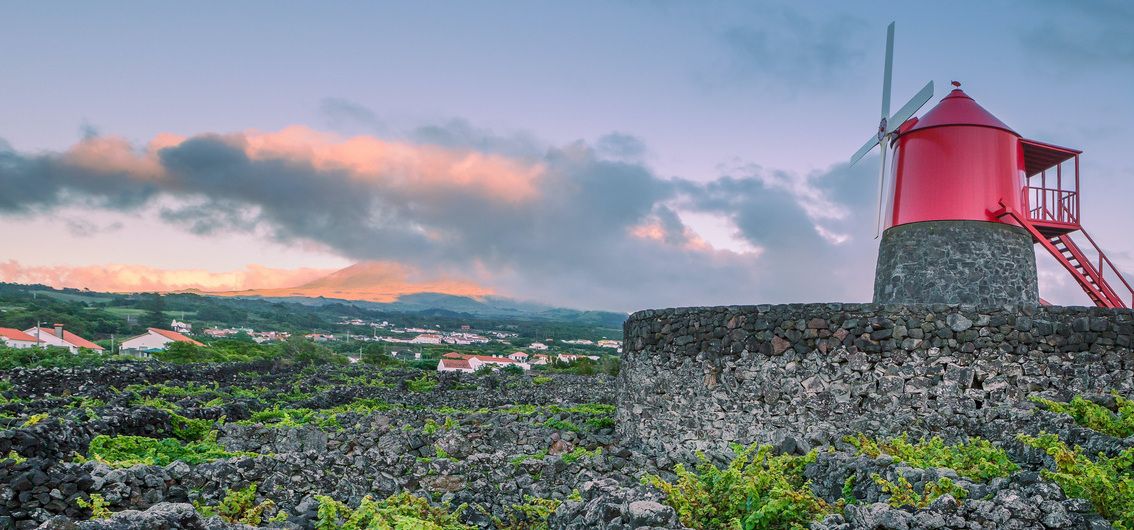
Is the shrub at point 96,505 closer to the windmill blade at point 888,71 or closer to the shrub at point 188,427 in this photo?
the shrub at point 188,427


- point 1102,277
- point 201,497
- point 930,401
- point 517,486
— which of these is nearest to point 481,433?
point 517,486

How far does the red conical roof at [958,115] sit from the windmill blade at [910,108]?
0.41 metres

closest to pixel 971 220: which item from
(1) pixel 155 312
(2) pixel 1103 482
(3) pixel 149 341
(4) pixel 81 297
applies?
(2) pixel 1103 482

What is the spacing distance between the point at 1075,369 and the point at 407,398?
19195mm

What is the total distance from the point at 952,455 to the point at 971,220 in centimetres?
922

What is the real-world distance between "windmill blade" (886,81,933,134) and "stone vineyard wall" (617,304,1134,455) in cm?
808

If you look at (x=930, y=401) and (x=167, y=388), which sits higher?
(x=930, y=401)

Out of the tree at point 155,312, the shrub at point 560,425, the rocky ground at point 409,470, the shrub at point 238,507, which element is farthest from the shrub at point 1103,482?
the tree at point 155,312

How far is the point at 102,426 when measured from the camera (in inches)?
566

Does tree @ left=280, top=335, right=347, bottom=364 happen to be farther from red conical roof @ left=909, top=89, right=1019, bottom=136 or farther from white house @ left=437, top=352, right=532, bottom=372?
red conical roof @ left=909, top=89, right=1019, bottom=136

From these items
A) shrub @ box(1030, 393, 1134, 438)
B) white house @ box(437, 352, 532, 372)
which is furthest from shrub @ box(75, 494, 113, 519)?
white house @ box(437, 352, 532, 372)

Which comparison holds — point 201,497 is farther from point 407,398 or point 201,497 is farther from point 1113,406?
point 407,398

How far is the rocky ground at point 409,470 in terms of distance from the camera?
6.33 m

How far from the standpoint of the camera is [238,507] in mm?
8750
